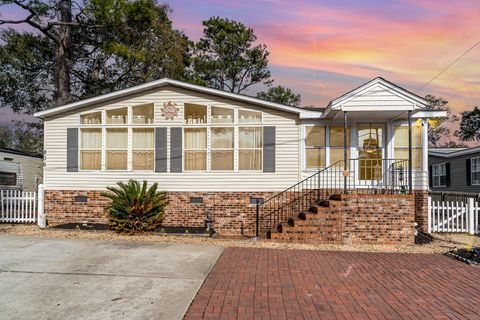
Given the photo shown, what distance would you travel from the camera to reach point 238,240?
11.1 metres

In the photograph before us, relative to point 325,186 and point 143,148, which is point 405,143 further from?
point 143,148

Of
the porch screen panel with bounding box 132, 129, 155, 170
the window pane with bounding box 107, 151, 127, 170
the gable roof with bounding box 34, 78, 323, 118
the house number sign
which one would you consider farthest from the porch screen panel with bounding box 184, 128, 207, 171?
the window pane with bounding box 107, 151, 127, 170

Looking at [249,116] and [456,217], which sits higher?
[249,116]

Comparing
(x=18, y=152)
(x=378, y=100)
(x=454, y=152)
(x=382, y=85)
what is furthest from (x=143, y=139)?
(x=454, y=152)

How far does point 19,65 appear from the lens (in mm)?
23938

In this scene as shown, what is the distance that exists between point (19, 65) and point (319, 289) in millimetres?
23441

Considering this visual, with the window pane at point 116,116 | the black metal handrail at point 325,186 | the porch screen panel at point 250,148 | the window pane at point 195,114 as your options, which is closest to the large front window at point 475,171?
the black metal handrail at point 325,186

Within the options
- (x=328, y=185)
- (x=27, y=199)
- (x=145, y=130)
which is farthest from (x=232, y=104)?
(x=27, y=199)

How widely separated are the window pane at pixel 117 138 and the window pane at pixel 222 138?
279 cm

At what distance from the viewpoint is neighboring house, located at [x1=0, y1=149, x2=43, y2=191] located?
20.0 metres

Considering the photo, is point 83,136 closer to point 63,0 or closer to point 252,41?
point 63,0

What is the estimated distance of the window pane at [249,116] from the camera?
1302cm

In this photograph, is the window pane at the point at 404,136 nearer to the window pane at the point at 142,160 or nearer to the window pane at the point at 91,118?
the window pane at the point at 142,160

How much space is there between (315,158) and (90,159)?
7.10 metres
